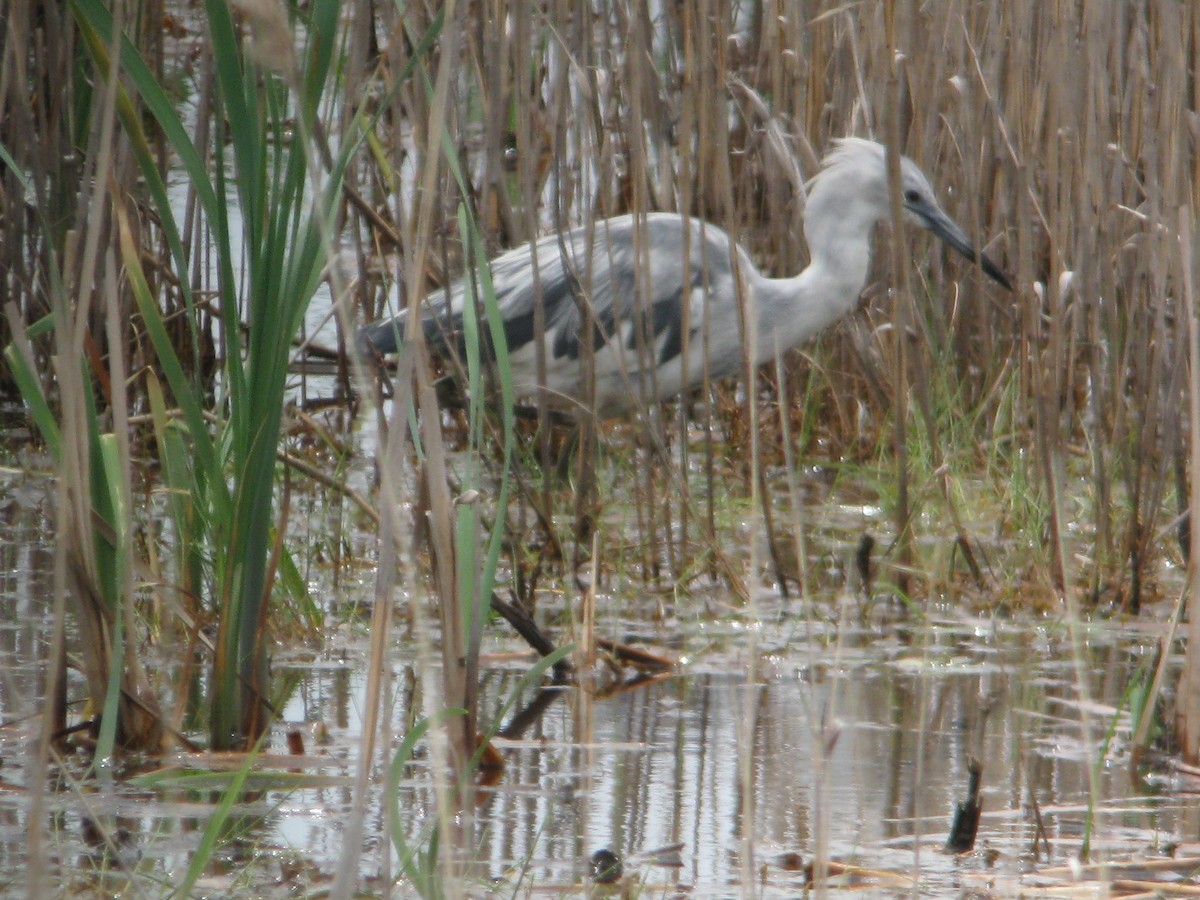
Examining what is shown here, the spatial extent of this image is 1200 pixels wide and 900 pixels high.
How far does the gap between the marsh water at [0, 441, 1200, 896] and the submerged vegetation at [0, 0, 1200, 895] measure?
7 centimetres

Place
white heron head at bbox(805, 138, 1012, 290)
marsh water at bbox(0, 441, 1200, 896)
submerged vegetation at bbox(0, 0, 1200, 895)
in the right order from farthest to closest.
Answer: white heron head at bbox(805, 138, 1012, 290) → submerged vegetation at bbox(0, 0, 1200, 895) → marsh water at bbox(0, 441, 1200, 896)

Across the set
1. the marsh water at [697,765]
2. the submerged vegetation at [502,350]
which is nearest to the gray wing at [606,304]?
the submerged vegetation at [502,350]

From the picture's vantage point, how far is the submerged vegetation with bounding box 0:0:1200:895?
1999 mm

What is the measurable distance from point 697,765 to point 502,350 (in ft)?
2.05

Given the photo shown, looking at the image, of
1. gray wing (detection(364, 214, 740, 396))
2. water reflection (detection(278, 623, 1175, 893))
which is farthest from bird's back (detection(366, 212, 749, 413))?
water reflection (detection(278, 623, 1175, 893))

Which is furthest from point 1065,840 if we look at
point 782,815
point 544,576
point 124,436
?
point 544,576

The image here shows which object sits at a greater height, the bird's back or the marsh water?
the bird's back

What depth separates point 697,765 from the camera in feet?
7.84

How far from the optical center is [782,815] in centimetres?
220

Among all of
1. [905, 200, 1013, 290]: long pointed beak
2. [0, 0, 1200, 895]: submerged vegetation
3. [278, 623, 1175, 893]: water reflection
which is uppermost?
[905, 200, 1013, 290]: long pointed beak

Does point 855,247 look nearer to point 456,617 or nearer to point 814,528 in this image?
point 814,528

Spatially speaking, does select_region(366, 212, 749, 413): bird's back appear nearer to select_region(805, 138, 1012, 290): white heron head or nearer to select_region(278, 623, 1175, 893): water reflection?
select_region(805, 138, 1012, 290): white heron head

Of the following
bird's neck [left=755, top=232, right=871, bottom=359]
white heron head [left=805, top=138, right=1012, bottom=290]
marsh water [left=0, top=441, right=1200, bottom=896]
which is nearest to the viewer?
marsh water [left=0, top=441, right=1200, bottom=896]

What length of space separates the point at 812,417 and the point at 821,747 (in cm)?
312
